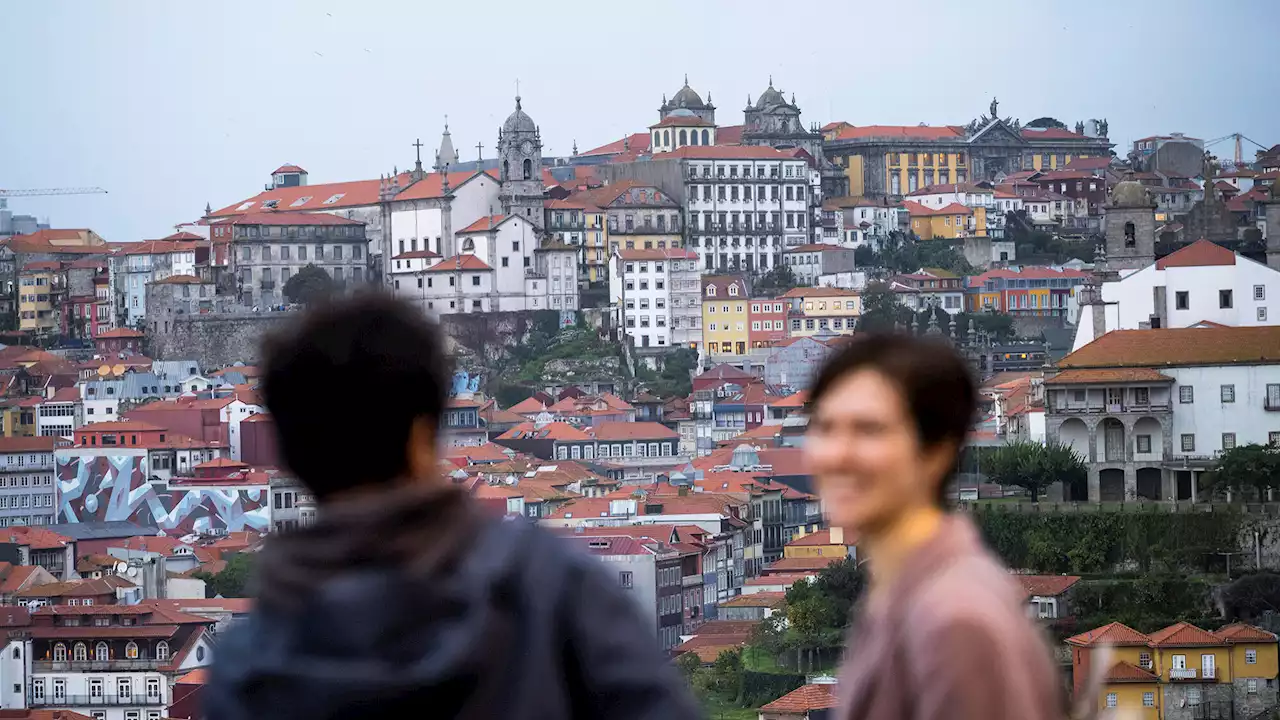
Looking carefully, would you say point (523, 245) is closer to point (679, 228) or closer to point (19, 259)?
point (679, 228)

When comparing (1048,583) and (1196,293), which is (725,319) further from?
(1048,583)

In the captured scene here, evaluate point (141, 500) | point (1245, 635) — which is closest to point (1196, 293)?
point (1245, 635)

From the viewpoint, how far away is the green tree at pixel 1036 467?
30.8 m

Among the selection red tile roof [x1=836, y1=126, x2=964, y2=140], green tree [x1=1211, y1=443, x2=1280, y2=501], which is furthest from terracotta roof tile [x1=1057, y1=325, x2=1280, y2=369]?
red tile roof [x1=836, y1=126, x2=964, y2=140]

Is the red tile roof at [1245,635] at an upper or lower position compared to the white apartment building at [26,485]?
lower

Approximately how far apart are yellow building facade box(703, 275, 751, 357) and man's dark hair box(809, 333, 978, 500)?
57577mm

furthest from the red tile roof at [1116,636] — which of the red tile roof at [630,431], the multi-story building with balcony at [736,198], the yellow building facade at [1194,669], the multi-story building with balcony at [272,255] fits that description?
the multi-story building with balcony at [272,255]

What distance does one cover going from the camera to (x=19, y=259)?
7481cm

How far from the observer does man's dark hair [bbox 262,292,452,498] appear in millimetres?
2068

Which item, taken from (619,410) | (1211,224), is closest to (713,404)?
(619,410)

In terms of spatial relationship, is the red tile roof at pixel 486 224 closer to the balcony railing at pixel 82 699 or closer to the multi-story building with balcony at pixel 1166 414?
the balcony railing at pixel 82 699

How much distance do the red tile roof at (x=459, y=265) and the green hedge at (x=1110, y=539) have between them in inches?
1187

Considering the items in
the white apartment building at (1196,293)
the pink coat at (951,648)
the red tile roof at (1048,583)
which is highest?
the white apartment building at (1196,293)

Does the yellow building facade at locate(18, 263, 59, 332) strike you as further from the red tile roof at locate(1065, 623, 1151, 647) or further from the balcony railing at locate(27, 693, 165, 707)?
the red tile roof at locate(1065, 623, 1151, 647)
